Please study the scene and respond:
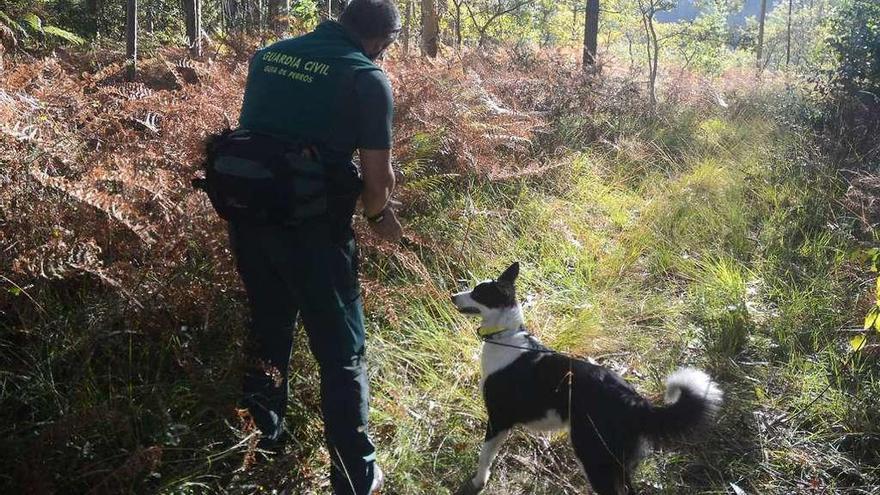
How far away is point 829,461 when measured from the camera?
302 centimetres

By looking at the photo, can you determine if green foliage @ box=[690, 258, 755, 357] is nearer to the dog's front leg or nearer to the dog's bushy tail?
the dog's bushy tail

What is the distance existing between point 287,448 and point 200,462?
39 centimetres

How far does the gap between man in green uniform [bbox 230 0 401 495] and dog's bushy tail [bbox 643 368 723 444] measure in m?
1.18

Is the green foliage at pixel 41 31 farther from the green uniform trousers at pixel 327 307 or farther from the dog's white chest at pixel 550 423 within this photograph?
the dog's white chest at pixel 550 423

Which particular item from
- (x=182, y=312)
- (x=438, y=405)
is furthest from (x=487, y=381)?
(x=182, y=312)

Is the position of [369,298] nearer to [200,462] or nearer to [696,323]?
[200,462]

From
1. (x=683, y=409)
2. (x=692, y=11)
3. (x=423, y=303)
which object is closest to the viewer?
(x=683, y=409)

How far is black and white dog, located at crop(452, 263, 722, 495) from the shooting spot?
→ 254cm

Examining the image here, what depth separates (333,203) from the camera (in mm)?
2389

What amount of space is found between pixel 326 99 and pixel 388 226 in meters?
0.65

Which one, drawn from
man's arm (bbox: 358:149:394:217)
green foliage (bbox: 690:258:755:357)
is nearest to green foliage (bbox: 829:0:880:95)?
green foliage (bbox: 690:258:755:357)

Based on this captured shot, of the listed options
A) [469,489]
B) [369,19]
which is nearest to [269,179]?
[369,19]

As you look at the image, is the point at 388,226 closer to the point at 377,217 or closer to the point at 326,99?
the point at 377,217

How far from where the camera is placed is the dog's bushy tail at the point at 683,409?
8.18ft
